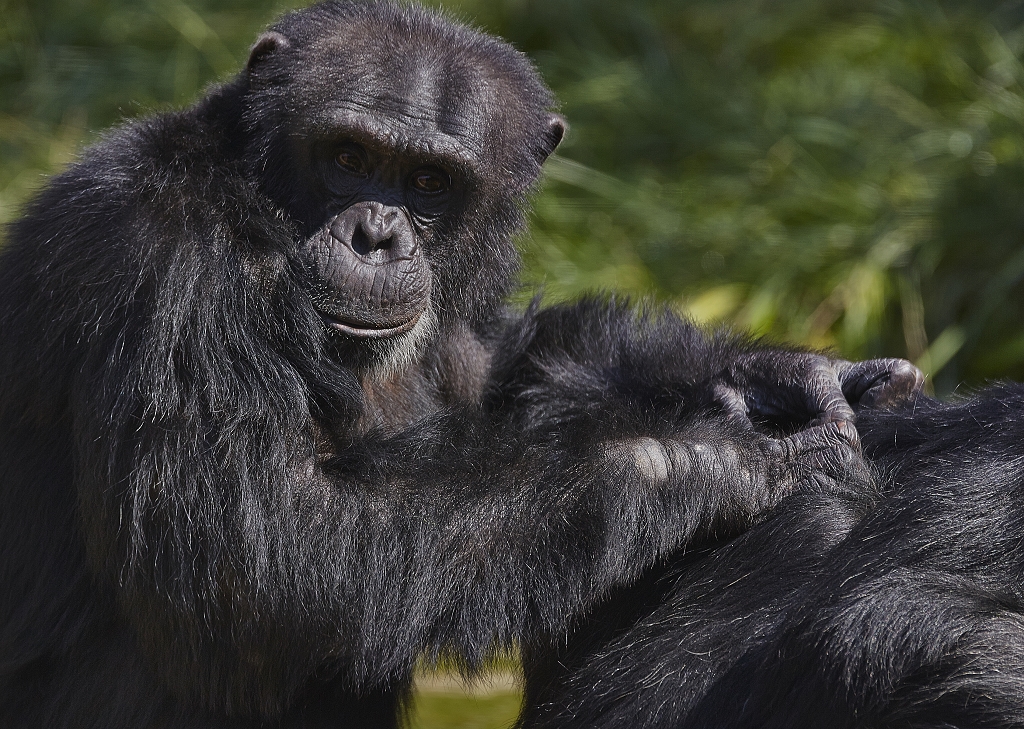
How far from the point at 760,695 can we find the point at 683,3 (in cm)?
731

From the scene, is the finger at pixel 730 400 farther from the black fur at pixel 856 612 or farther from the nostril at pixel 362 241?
the nostril at pixel 362 241

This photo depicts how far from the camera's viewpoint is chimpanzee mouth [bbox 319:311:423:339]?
3.43m

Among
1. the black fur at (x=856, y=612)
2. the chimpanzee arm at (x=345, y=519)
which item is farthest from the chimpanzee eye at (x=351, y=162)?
the black fur at (x=856, y=612)

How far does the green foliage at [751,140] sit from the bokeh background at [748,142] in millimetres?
14

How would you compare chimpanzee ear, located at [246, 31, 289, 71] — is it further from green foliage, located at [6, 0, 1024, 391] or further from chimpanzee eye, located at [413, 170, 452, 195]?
green foliage, located at [6, 0, 1024, 391]

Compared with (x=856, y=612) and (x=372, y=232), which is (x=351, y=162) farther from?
(x=856, y=612)

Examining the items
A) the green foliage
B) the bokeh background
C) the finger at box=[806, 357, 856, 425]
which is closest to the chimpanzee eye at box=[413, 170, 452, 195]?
the finger at box=[806, 357, 856, 425]

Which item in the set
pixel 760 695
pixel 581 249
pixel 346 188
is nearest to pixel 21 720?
pixel 346 188

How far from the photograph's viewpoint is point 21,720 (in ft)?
11.6

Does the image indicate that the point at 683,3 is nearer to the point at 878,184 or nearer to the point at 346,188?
the point at 878,184

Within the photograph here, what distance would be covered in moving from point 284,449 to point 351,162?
2.92 ft

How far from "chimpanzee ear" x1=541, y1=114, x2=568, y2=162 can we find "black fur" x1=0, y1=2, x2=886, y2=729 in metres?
0.34

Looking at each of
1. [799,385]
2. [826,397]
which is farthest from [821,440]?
[799,385]

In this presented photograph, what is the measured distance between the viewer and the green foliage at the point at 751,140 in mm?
6883
